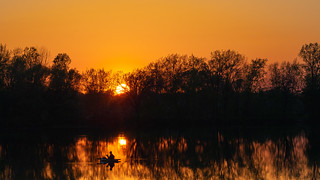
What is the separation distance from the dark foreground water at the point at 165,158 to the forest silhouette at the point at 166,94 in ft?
89.1

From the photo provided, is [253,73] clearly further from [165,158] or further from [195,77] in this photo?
[165,158]

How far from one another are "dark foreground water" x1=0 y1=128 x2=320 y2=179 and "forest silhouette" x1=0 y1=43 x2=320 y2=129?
27.1 meters

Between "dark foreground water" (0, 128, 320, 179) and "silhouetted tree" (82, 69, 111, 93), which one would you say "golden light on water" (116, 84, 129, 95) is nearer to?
"silhouetted tree" (82, 69, 111, 93)

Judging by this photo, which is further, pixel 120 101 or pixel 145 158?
pixel 120 101

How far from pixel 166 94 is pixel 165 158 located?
64487mm

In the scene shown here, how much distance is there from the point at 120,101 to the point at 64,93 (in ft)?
50.1

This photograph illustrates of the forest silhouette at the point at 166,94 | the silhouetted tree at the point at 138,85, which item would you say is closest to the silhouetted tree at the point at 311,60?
the forest silhouette at the point at 166,94

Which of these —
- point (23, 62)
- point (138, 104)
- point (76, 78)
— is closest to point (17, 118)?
point (23, 62)

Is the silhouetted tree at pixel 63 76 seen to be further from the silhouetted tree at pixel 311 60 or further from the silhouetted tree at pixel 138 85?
the silhouetted tree at pixel 311 60

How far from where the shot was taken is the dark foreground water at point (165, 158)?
36844 millimetres

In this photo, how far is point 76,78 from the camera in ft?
350

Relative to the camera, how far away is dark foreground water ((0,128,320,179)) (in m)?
36.8

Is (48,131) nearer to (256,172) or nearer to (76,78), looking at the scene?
(76,78)

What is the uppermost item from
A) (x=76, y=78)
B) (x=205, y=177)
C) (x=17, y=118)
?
(x=76, y=78)
